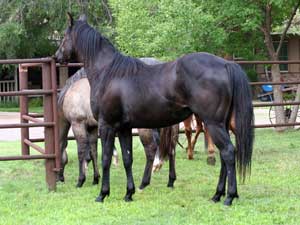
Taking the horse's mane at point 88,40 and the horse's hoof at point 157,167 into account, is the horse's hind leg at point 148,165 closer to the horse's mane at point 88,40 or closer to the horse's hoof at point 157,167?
the horse's hoof at point 157,167

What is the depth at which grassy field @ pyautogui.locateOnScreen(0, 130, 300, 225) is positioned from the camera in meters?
5.27

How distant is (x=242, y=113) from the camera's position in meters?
5.75

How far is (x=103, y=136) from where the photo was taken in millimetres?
6316

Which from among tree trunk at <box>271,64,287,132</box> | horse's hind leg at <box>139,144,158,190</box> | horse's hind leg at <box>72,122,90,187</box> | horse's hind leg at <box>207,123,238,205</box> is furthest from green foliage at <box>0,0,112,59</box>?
horse's hind leg at <box>207,123,238,205</box>

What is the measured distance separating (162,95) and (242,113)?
0.84m

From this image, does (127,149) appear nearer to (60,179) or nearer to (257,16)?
(60,179)

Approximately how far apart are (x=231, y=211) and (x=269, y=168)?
9.55 feet

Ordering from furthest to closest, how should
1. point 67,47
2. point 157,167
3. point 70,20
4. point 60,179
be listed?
1. point 157,167
2. point 60,179
3. point 67,47
4. point 70,20

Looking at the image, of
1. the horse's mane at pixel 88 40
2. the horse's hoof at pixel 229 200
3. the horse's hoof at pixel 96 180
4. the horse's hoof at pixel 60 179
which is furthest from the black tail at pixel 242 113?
the horse's hoof at pixel 60 179

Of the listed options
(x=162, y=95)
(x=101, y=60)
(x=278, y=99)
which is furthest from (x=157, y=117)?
(x=278, y=99)

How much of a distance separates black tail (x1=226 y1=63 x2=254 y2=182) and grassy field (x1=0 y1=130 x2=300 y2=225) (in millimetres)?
486

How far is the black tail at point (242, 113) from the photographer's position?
18.8 feet

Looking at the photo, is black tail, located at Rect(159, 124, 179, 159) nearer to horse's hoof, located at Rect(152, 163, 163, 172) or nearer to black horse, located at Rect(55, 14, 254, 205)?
horse's hoof, located at Rect(152, 163, 163, 172)

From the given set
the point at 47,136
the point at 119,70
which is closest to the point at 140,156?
the point at 47,136
